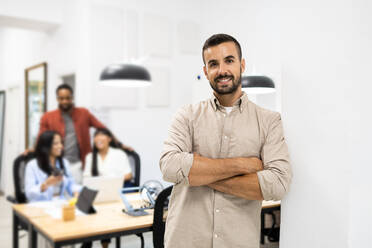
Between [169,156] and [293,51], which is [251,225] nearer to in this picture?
[169,156]

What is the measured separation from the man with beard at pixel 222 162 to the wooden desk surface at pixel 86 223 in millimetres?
522

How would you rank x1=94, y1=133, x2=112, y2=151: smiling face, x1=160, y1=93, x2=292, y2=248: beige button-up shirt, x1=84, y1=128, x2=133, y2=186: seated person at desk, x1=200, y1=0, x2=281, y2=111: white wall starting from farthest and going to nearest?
x1=94, y1=133, x2=112, y2=151: smiling face, x1=84, y1=128, x2=133, y2=186: seated person at desk, x1=200, y1=0, x2=281, y2=111: white wall, x1=160, y1=93, x2=292, y2=248: beige button-up shirt

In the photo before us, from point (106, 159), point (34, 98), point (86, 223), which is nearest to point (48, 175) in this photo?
point (106, 159)

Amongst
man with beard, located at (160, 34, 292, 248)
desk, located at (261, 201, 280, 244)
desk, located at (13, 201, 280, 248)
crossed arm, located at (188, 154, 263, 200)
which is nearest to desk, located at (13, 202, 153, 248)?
desk, located at (13, 201, 280, 248)

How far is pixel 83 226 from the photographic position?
1.63 metres

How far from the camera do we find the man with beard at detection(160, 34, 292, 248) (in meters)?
1.05

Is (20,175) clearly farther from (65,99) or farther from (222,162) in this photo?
(222,162)

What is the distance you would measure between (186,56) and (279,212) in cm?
134

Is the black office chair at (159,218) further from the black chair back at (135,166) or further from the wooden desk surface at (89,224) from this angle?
the black chair back at (135,166)

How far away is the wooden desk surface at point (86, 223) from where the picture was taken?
1.55 m

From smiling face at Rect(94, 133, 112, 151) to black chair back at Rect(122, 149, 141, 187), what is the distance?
0.30 meters

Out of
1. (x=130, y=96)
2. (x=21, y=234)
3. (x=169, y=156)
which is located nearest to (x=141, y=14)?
(x=130, y=96)

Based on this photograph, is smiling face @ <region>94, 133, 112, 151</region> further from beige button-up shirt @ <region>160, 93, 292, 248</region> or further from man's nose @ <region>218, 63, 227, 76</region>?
man's nose @ <region>218, 63, 227, 76</region>

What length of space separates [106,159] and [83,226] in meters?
0.87
